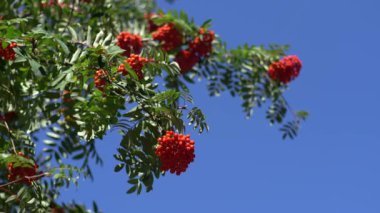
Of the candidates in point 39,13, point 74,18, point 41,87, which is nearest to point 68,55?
point 41,87

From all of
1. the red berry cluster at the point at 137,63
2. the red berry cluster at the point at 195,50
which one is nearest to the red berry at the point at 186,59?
the red berry cluster at the point at 195,50

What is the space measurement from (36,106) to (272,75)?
10.4ft

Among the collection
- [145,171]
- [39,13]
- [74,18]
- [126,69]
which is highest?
[74,18]

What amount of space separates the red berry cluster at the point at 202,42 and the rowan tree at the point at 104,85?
1 centimetres

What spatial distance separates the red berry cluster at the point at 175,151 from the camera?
187 inches

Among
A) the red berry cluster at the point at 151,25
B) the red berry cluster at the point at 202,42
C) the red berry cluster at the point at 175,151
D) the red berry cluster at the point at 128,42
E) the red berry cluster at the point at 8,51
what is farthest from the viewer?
the red berry cluster at the point at 151,25

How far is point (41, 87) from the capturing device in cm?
608

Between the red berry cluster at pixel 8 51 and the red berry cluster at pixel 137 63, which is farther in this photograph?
the red berry cluster at pixel 137 63

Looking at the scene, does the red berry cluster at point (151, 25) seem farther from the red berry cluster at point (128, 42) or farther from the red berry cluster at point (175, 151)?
the red berry cluster at point (175, 151)

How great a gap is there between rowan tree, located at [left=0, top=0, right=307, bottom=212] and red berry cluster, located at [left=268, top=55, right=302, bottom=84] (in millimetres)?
13

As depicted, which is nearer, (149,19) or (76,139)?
(76,139)

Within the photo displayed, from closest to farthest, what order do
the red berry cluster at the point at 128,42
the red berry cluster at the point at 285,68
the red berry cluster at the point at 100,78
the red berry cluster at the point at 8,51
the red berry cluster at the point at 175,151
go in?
the red berry cluster at the point at 175,151
the red berry cluster at the point at 100,78
the red berry cluster at the point at 8,51
the red berry cluster at the point at 128,42
the red berry cluster at the point at 285,68

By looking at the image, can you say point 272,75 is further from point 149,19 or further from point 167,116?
point 167,116

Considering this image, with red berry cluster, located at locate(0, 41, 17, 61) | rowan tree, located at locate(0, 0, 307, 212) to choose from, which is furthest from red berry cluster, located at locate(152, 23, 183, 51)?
red berry cluster, located at locate(0, 41, 17, 61)
